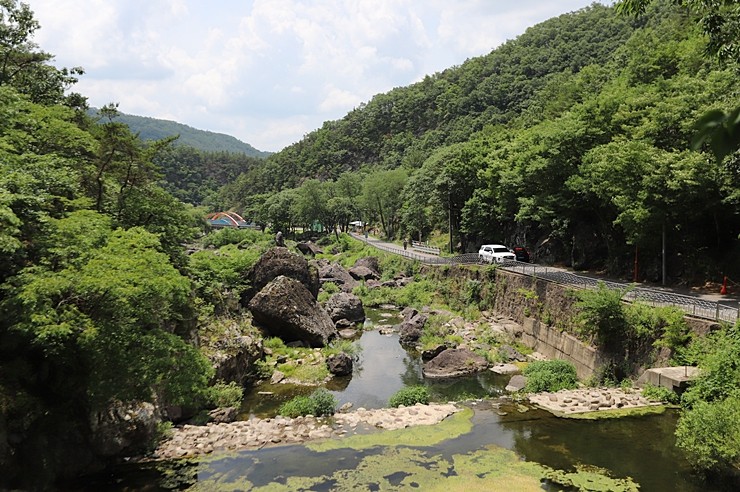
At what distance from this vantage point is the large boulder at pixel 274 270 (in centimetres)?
3625

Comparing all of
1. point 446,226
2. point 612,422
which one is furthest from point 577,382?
point 446,226

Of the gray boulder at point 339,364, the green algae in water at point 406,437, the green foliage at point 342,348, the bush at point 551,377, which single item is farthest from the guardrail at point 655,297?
the gray boulder at point 339,364

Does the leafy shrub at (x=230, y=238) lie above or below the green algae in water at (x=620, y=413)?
above

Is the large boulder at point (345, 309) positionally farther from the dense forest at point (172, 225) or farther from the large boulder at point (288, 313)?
the dense forest at point (172, 225)

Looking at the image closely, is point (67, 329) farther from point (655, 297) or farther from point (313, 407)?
point (655, 297)

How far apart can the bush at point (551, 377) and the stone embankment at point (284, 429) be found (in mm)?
4825

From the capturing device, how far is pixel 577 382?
2431cm

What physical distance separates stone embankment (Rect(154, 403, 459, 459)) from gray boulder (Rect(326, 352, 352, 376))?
7.55 metres

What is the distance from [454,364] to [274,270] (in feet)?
48.9

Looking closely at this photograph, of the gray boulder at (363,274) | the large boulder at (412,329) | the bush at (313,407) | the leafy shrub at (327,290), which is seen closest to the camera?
the bush at (313,407)

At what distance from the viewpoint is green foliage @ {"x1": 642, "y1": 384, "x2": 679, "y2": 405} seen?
19.8m

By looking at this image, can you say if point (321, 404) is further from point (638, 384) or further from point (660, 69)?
point (660, 69)

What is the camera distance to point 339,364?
2941cm

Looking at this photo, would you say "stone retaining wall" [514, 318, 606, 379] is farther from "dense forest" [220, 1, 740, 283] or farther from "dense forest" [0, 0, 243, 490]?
"dense forest" [0, 0, 243, 490]
